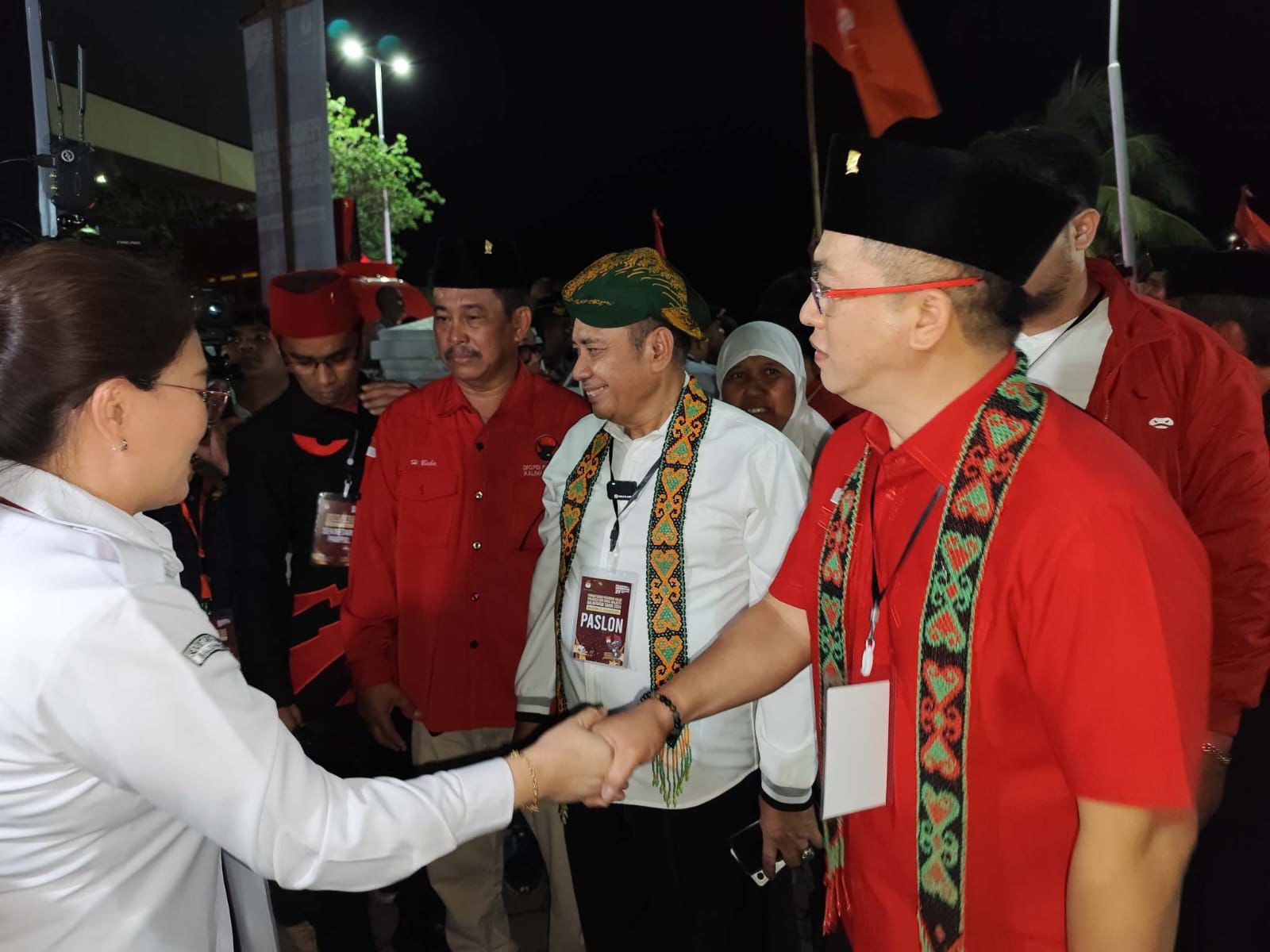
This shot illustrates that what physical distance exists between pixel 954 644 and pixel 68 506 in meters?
1.45

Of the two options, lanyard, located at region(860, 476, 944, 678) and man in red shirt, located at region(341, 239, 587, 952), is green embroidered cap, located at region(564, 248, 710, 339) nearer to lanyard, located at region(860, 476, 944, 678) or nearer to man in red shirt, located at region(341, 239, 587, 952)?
man in red shirt, located at region(341, 239, 587, 952)

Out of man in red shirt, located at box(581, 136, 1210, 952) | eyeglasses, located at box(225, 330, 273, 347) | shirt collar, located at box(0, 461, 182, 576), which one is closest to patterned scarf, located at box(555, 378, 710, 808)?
man in red shirt, located at box(581, 136, 1210, 952)

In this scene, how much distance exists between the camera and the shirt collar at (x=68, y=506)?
1.39 meters

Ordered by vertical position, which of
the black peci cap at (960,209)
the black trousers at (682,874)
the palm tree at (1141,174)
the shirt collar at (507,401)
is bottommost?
the black trousers at (682,874)

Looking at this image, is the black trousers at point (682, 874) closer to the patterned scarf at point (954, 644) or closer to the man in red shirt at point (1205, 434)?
the patterned scarf at point (954, 644)

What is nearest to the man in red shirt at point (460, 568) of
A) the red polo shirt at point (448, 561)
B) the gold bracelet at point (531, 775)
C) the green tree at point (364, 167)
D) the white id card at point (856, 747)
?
the red polo shirt at point (448, 561)

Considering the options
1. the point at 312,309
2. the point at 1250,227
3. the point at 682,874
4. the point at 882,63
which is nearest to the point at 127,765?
the point at 682,874

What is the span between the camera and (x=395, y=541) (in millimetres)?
3252

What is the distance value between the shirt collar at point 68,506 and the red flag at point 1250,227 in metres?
6.72

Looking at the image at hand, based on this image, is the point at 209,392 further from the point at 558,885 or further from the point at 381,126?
the point at 381,126

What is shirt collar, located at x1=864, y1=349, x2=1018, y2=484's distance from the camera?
1.58 metres

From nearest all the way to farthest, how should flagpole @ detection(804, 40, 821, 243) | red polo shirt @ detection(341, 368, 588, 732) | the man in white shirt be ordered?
the man in white shirt < red polo shirt @ detection(341, 368, 588, 732) < flagpole @ detection(804, 40, 821, 243)

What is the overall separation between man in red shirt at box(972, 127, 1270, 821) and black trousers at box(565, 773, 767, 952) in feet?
4.28

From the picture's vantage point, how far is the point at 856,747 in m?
1.58
